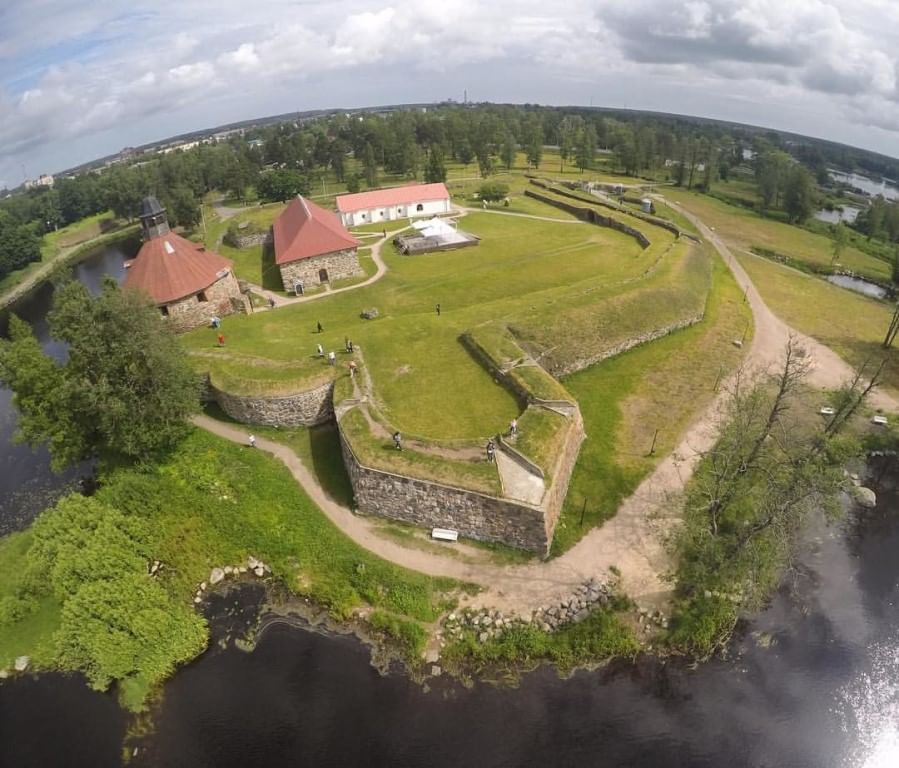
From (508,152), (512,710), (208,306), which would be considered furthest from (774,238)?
(512,710)

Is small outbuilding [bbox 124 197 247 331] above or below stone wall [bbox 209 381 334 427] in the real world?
above

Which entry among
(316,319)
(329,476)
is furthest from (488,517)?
(316,319)

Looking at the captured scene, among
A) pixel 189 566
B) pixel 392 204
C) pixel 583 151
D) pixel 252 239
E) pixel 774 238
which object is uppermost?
pixel 392 204

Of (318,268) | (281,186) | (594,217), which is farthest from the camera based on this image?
(281,186)

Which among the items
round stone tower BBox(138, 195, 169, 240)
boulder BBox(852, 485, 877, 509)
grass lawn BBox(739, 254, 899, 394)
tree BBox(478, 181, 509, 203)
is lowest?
grass lawn BBox(739, 254, 899, 394)

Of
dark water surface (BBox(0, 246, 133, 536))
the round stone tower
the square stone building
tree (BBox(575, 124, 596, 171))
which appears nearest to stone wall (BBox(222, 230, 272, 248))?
the square stone building

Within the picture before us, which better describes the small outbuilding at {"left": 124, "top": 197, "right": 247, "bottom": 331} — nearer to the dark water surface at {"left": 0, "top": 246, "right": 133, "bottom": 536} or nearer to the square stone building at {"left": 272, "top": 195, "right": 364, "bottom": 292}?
the square stone building at {"left": 272, "top": 195, "right": 364, "bottom": 292}

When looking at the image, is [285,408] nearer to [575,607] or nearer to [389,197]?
[575,607]

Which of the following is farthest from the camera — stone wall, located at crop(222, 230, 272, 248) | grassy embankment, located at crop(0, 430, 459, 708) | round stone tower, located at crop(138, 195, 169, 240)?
stone wall, located at crop(222, 230, 272, 248)
